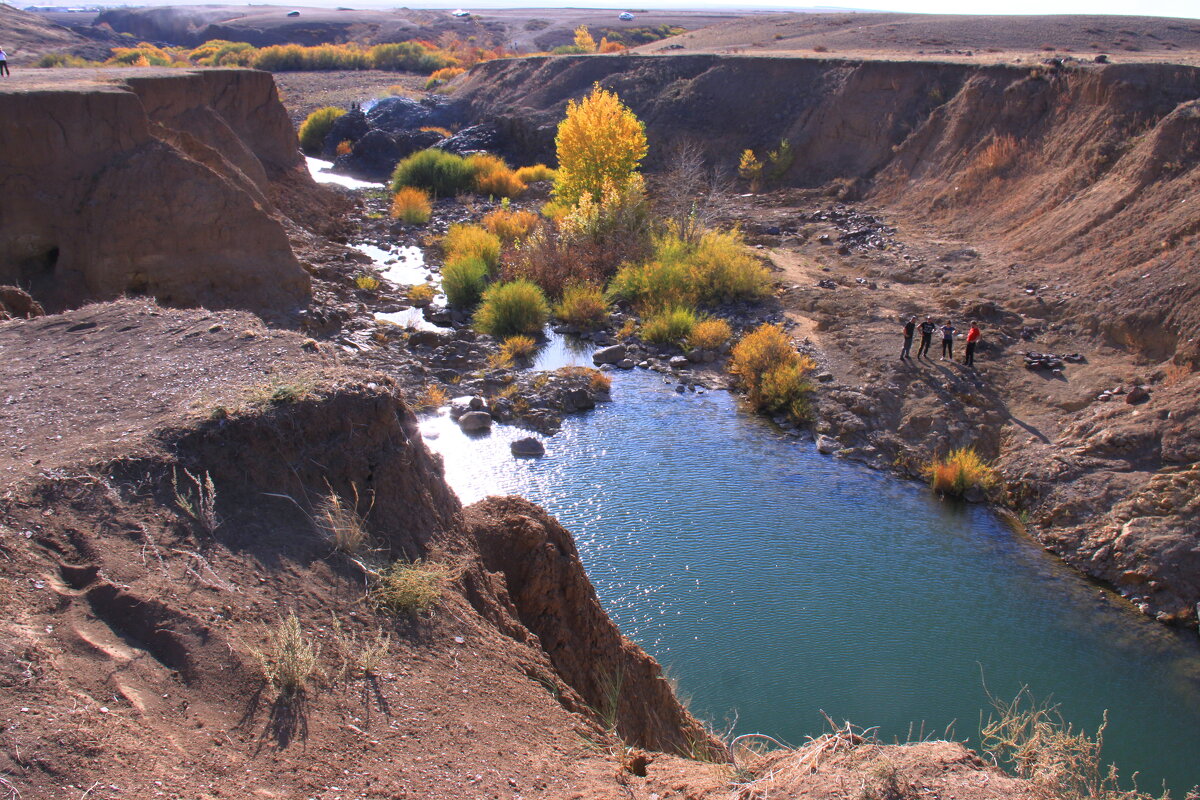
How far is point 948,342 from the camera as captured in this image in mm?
18781

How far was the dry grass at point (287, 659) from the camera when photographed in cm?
536

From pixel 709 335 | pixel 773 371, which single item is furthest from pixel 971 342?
pixel 709 335

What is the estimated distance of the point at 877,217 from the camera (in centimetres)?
2953

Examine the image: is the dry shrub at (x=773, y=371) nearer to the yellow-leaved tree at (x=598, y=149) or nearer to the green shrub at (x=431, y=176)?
the yellow-leaved tree at (x=598, y=149)

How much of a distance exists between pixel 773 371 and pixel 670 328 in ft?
12.4

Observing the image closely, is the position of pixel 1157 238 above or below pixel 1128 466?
above

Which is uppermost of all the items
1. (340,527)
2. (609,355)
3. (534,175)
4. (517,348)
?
(340,527)

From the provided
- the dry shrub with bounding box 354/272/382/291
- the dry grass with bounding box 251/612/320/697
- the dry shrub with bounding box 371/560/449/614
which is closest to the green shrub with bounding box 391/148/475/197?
the dry shrub with bounding box 354/272/382/291

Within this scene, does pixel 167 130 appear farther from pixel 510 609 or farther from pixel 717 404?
pixel 510 609

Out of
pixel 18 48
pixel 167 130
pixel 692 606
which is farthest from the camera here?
pixel 18 48

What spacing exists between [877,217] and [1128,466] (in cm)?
1659

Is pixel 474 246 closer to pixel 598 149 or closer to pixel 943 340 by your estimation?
pixel 598 149

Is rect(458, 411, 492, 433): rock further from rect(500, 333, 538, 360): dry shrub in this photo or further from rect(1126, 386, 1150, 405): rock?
rect(1126, 386, 1150, 405): rock

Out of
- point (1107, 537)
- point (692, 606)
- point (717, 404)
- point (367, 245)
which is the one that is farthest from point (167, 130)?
point (1107, 537)
